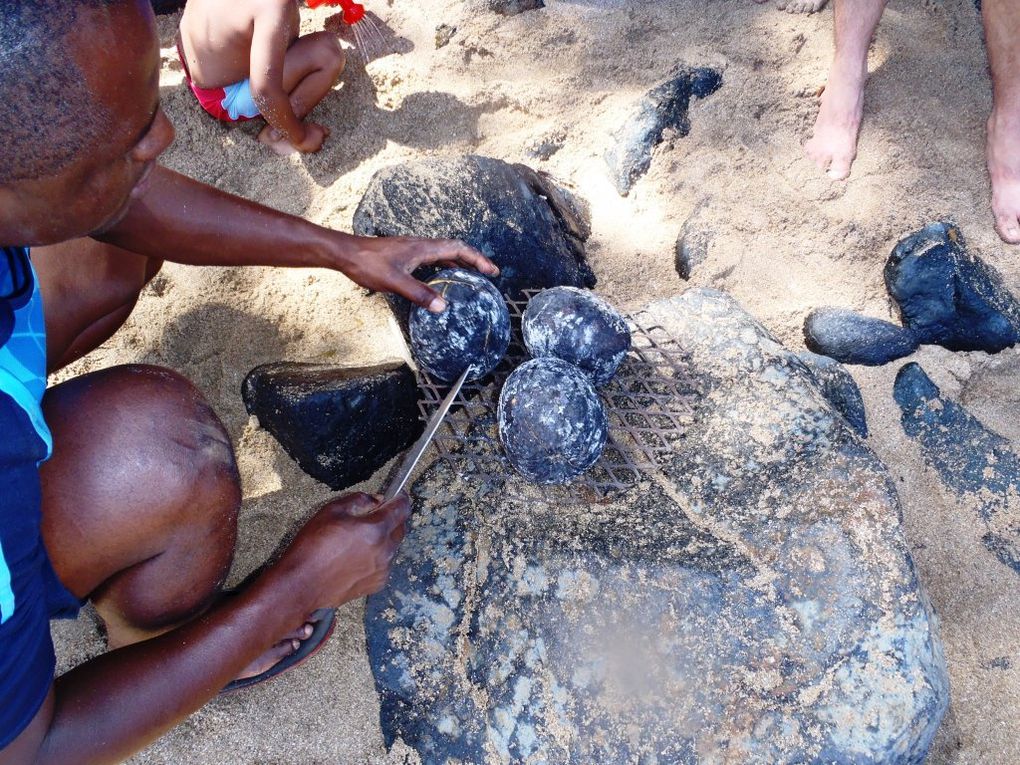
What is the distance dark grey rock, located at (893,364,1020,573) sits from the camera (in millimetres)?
2207

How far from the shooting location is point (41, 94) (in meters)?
1.11

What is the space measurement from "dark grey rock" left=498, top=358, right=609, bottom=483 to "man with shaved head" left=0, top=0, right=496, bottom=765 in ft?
1.11

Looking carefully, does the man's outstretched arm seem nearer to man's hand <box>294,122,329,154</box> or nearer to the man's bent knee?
the man's bent knee

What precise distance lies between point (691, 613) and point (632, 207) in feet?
5.65

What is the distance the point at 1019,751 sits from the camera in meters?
1.90

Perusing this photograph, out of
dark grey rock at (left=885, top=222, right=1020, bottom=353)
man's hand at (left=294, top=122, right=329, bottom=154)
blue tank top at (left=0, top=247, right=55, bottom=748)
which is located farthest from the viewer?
man's hand at (left=294, top=122, right=329, bottom=154)

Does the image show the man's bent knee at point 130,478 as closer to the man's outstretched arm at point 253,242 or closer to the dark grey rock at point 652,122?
the man's outstretched arm at point 253,242

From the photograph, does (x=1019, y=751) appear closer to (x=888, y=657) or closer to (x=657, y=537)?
(x=888, y=657)

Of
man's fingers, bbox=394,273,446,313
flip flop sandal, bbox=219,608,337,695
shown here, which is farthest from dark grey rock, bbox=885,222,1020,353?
flip flop sandal, bbox=219,608,337,695

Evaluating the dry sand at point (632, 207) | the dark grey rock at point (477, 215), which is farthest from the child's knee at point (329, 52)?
the dark grey rock at point (477, 215)

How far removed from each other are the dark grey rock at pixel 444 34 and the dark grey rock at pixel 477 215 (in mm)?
1300

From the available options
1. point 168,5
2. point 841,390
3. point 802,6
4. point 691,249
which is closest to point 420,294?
point 691,249

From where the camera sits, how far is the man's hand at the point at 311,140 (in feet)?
11.0

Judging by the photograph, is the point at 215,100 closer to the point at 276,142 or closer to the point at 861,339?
the point at 276,142
